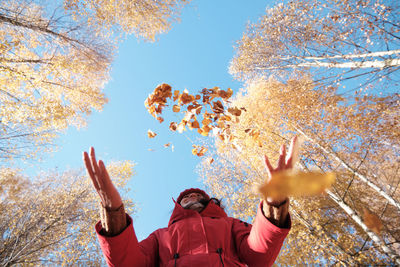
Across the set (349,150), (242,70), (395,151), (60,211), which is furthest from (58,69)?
(395,151)

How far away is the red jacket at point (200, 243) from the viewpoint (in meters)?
1.32

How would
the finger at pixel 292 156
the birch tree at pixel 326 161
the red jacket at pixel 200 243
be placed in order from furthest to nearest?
the birch tree at pixel 326 161, the red jacket at pixel 200 243, the finger at pixel 292 156

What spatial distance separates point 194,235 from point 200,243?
0.33 feet

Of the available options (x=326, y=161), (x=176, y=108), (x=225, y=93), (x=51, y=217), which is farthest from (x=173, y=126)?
(x=51, y=217)

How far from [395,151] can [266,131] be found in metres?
3.37

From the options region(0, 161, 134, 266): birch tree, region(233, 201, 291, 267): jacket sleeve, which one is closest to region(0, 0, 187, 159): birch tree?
region(0, 161, 134, 266): birch tree

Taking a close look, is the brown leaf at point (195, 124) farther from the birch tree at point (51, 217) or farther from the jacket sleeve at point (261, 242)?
the birch tree at point (51, 217)

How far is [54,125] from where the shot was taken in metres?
6.20

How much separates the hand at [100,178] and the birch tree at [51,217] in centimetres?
515

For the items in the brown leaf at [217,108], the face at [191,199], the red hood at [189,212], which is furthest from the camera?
the brown leaf at [217,108]

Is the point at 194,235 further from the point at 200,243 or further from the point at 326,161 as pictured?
the point at 326,161

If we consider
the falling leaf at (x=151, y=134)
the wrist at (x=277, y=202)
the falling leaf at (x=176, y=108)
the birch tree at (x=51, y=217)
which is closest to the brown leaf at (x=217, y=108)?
the falling leaf at (x=176, y=108)

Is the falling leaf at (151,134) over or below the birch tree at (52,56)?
below

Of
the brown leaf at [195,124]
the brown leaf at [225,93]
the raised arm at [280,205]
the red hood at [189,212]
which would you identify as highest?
the brown leaf at [225,93]
